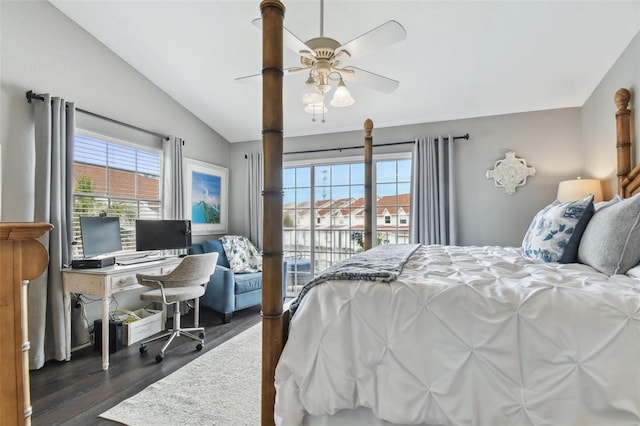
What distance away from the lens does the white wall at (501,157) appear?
3.52 m

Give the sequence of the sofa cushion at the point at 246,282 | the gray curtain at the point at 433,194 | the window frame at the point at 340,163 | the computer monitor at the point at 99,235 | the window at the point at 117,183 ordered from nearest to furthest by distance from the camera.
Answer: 1. the computer monitor at the point at 99,235
2. the window at the point at 117,183
3. the sofa cushion at the point at 246,282
4. the gray curtain at the point at 433,194
5. the window frame at the point at 340,163

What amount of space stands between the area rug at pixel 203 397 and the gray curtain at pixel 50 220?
1.09 meters

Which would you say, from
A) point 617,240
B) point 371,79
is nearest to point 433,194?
point 371,79

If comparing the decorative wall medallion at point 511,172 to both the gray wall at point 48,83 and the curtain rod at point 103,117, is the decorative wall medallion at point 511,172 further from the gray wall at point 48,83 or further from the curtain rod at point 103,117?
the gray wall at point 48,83

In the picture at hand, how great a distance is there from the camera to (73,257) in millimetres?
2836

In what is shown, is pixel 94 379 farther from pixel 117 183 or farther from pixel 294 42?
pixel 294 42

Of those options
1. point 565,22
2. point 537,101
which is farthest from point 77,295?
point 537,101

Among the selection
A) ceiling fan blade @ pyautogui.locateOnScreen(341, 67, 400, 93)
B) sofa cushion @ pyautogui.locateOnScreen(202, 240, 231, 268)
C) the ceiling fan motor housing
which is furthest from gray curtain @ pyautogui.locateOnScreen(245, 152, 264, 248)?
the ceiling fan motor housing

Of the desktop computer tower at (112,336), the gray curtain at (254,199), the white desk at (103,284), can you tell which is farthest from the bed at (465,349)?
the gray curtain at (254,199)

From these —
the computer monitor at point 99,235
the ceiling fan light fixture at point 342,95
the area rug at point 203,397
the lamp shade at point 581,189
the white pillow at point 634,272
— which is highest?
the ceiling fan light fixture at point 342,95

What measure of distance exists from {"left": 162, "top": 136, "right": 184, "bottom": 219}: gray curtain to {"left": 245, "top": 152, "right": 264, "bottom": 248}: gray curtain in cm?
111

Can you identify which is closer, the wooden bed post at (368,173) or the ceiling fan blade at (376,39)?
the ceiling fan blade at (376,39)

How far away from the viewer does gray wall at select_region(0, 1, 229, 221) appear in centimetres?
245

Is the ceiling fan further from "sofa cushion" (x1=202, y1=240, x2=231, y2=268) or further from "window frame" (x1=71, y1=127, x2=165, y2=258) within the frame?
"sofa cushion" (x1=202, y1=240, x2=231, y2=268)
